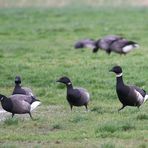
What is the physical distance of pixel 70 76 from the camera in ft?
60.7

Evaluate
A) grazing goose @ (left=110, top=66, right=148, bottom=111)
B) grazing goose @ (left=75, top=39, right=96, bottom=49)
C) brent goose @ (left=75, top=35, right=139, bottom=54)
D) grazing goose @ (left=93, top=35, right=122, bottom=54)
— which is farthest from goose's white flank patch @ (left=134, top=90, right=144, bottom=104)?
grazing goose @ (left=75, top=39, right=96, bottom=49)

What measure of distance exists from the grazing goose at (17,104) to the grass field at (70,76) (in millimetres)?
210

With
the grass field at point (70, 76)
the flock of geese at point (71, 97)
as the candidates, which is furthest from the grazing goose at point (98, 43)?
the flock of geese at point (71, 97)

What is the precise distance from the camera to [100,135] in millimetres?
11445

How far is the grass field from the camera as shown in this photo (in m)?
11.4

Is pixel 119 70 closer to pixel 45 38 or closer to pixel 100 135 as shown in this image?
pixel 100 135

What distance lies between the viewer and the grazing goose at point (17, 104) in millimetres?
13008

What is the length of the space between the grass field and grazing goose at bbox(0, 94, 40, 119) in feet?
0.69

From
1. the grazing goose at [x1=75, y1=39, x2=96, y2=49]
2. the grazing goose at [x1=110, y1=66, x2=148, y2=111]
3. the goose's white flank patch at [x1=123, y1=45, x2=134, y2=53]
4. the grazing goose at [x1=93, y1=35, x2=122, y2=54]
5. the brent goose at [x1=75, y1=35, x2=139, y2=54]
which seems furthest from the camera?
the grazing goose at [x1=75, y1=39, x2=96, y2=49]

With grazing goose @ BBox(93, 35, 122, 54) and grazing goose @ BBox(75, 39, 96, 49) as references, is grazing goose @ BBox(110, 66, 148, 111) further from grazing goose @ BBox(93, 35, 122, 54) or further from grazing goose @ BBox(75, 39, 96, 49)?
grazing goose @ BBox(75, 39, 96, 49)

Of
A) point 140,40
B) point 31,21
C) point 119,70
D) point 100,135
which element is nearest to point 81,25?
point 31,21

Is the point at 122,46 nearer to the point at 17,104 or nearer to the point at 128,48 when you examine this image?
the point at 128,48

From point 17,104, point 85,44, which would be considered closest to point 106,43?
point 85,44

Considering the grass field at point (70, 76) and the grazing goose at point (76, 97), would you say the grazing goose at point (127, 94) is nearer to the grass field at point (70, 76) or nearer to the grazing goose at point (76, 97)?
the grass field at point (70, 76)
